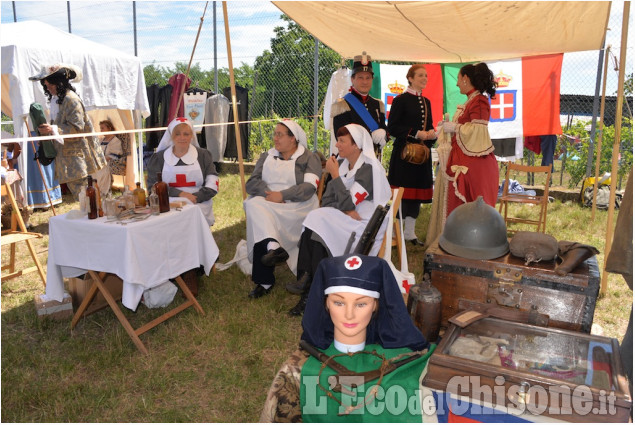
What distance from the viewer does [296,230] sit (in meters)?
4.25

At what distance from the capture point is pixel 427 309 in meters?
2.08

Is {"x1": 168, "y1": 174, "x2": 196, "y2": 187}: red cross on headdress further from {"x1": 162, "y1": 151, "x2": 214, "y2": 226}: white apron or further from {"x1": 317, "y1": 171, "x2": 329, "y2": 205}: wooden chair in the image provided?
{"x1": 317, "y1": 171, "x2": 329, "y2": 205}: wooden chair

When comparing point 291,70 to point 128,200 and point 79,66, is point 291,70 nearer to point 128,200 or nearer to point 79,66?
point 79,66

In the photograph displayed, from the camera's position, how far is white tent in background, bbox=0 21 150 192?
5910 mm

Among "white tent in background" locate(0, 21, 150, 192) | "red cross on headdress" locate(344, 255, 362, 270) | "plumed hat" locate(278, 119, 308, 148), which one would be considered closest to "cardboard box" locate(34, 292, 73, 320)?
"plumed hat" locate(278, 119, 308, 148)

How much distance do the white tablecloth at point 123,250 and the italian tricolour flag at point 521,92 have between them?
4805mm

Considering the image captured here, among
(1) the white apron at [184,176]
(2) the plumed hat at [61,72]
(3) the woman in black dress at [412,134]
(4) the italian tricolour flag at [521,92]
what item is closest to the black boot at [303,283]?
(1) the white apron at [184,176]

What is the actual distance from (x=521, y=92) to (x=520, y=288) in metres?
4.92

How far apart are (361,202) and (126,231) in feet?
5.78

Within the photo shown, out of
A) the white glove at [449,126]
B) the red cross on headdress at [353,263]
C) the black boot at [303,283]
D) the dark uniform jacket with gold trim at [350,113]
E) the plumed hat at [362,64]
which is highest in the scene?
the plumed hat at [362,64]

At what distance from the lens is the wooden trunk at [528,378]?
1.50 metres

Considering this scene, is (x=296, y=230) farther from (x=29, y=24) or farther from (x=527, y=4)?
(x=29, y=24)

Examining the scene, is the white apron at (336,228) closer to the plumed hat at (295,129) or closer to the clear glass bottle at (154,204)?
the plumed hat at (295,129)

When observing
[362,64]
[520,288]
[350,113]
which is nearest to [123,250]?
[520,288]
